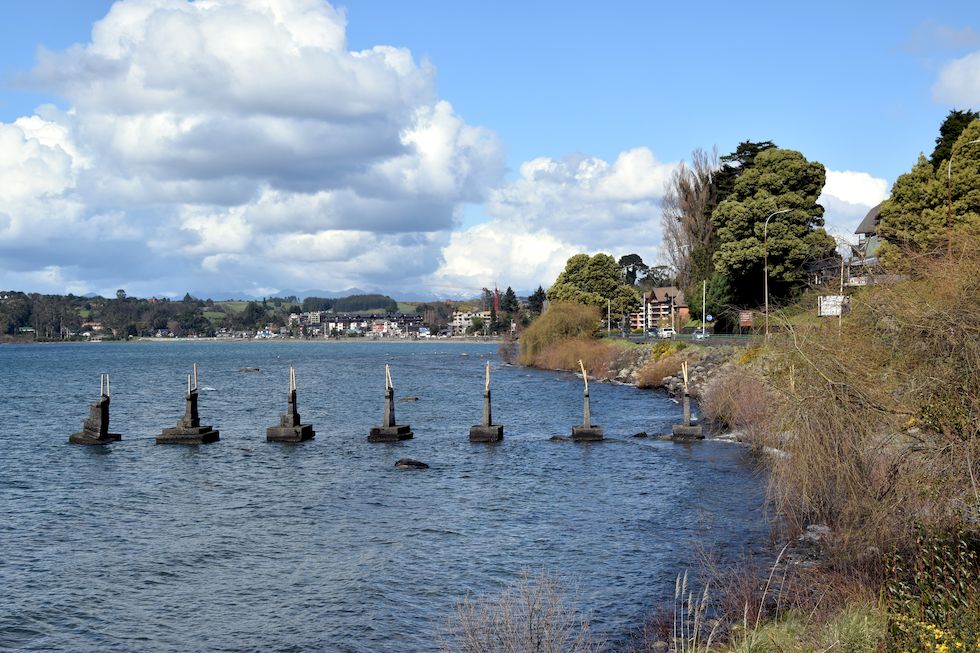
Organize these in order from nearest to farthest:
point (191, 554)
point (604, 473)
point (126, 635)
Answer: point (126, 635) < point (191, 554) < point (604, 473)

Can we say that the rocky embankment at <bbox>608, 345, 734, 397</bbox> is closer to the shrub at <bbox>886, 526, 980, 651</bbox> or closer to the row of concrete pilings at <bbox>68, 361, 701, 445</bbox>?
the row of concrete pilings at <bbox>68, 361, 701, 445</bbox>

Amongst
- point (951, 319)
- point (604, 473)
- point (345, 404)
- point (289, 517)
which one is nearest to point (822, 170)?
point (345, 404)

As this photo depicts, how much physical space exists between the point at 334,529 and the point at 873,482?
16938mm

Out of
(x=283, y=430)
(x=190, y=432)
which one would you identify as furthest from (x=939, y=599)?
(x=190, y=432)

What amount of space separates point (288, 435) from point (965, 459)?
39363mm

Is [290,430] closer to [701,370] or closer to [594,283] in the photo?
[701,370]

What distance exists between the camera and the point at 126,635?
63.0 feet

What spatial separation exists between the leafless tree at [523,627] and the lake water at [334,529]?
0.66 metres

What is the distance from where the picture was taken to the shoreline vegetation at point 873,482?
1301 cm

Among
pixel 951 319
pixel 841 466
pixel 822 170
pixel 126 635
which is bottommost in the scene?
pixel 126 635

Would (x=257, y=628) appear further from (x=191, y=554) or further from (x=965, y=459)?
(x=965, y=459)

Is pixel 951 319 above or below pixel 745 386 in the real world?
above

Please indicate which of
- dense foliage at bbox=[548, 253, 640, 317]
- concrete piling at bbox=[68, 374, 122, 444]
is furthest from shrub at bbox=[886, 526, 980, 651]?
dense foliage at bbox=[548, 253, 640, 317]

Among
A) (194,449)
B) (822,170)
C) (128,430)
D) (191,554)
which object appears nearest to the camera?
(191,554)
